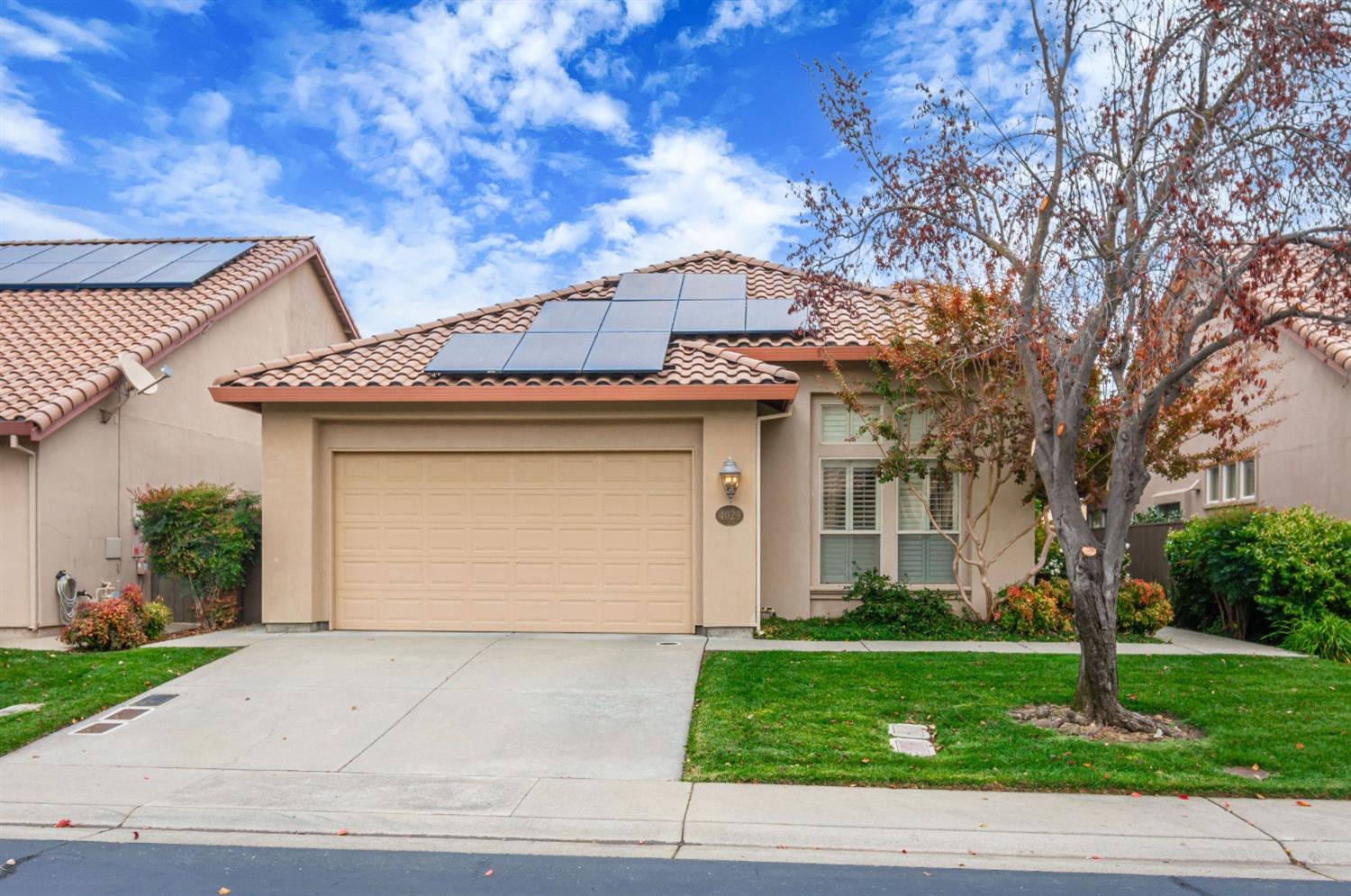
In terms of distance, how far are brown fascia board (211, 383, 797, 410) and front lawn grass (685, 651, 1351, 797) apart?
307 centimetres

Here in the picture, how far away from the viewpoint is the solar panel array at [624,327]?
1298 centimetres

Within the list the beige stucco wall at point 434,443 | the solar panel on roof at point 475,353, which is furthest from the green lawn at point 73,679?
the solar panel on roof at point 475,353

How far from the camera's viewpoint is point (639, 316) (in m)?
15.0

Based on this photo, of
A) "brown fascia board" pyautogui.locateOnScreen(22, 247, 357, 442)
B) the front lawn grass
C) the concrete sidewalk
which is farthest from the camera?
"brown fascia board" pyautogui.locateOnScreen(22, 247, 357, 442)

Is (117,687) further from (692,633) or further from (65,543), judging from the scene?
(692,633)

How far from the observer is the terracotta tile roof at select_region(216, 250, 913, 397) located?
12.6m

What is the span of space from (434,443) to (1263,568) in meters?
10.6

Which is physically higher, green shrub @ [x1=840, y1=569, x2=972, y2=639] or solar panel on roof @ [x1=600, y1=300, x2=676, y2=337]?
solar panel on roof @ [x1=600, y1=300, x2=676, y2=337]

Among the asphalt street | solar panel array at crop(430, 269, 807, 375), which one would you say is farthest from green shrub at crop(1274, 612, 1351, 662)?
the asphalt street

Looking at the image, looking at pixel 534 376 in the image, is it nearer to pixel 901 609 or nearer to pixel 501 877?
pixel 901 609

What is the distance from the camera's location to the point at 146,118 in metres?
16.5

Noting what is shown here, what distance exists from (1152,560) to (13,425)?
16844 millimetres

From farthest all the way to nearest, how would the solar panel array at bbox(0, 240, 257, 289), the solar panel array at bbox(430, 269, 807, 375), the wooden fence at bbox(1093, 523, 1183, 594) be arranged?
the solar panel array at bbox(0, 240, 257, 289) → the wooden fence at bbox(1093, 523, 1183, 594) → the solar panel array at bbox(430, 269, 807, 375)

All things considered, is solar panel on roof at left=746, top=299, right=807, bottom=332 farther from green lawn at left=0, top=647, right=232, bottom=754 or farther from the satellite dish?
the satellite dish
